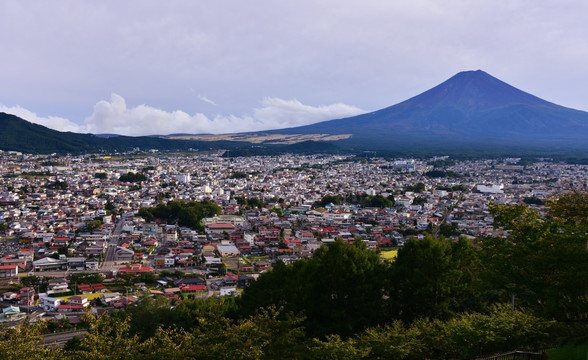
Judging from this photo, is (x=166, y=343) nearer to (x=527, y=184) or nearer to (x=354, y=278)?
(x=354, y=278)

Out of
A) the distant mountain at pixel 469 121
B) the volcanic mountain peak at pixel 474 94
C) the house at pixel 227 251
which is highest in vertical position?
the volcanic mountain peak at pixel 474 94

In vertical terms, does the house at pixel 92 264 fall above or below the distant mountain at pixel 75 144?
below

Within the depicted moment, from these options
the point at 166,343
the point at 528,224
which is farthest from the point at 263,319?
the point at 528,224

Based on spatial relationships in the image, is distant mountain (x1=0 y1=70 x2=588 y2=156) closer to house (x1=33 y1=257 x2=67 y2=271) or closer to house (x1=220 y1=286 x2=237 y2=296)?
house (x1=33 y1=257 x2=67 y2=271)

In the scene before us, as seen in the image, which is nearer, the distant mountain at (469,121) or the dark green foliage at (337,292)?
the dark green foliage at (337,292)

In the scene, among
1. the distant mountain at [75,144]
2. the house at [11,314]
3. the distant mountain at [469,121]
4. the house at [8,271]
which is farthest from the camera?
the distant mountain at [469,121]

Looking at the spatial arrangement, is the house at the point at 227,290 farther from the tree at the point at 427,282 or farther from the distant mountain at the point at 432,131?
the distant mountain at the point at 432,131

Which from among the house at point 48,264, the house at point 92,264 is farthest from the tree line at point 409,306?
the house at point 48,264
